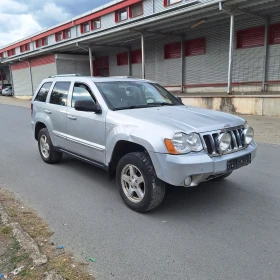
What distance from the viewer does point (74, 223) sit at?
3.47 meters

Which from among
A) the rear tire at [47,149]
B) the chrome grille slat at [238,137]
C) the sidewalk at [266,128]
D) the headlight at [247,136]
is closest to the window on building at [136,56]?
the sidewalk at [266,128]

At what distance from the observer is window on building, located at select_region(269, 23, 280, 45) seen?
14.7 meters

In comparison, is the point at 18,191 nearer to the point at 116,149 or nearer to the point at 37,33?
the point at 116,149

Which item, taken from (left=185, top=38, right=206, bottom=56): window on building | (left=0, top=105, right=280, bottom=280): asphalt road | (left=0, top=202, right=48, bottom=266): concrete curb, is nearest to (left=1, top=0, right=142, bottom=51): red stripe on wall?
(left=185, top=38, right=206, bottom=56): window on building

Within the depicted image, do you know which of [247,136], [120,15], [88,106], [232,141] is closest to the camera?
[232,141]

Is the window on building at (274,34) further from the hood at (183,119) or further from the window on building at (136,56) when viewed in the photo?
the hood at (183,119)

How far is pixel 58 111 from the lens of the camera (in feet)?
17.5

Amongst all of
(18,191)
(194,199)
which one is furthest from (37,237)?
(194,199)

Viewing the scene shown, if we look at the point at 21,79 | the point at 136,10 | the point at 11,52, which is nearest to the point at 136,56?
the point at 136,10

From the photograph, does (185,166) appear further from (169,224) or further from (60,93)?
(60,93)

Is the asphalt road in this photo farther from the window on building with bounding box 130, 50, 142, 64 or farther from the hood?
the window on building with bounding box 130, 50, 142, 64

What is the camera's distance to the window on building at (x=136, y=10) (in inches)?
969

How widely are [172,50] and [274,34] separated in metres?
7.55

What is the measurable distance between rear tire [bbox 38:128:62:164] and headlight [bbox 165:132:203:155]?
3.26 metres
